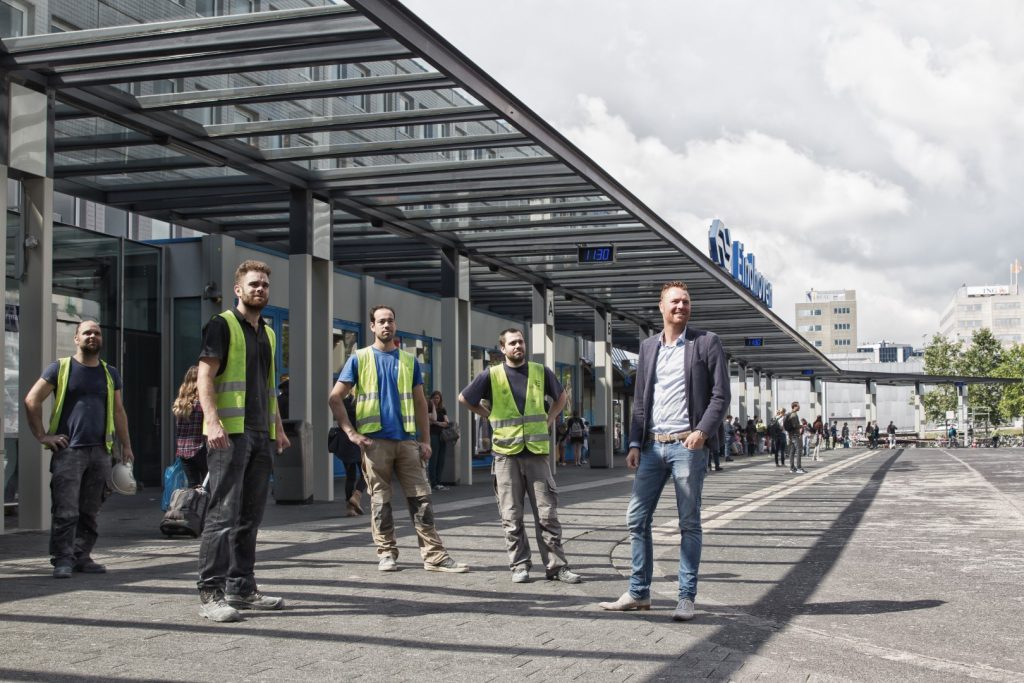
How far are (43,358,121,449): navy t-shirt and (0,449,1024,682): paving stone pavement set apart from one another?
95 centimetres

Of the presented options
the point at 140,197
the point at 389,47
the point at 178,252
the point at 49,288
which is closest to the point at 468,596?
the point at 389,47

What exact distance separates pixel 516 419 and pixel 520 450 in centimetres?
22

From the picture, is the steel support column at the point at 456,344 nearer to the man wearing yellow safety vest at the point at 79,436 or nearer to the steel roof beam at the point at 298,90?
the steel roof beam at the point at 298,90

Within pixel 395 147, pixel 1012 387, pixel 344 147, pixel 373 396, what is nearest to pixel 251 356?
pixel 373 396

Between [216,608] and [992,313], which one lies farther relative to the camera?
[992,313]

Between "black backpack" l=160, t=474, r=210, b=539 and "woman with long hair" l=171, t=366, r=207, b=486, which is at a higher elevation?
"woman with long hair" l=171, t=366, r=207, b=486

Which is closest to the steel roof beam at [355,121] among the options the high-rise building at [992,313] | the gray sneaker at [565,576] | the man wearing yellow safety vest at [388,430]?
the man wearing yellow safety vest at [388,430]

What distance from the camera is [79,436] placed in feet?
26.5

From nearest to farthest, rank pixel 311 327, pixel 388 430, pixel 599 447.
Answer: pixel 388 430
pixel 311 327
pixel 599 447

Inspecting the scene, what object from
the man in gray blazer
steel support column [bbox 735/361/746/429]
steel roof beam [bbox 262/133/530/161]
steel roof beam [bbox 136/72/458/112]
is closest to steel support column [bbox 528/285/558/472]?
steel roof beam [bbox 262/133/530/161]

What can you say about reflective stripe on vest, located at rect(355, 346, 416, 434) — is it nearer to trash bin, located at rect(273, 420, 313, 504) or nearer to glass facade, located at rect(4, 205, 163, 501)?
trash bin, located at rect(273, 420, 313, 504)

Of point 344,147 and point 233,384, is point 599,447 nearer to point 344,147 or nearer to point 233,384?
point 344,147

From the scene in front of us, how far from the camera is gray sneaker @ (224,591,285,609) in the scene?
6633mm

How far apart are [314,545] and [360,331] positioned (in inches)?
571
